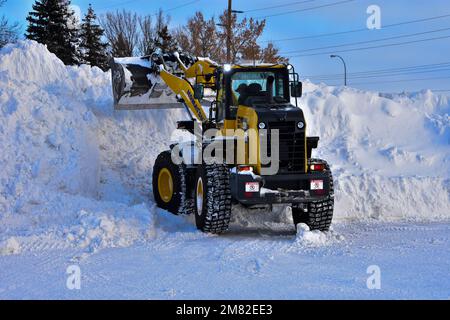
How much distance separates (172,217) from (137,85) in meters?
3.96

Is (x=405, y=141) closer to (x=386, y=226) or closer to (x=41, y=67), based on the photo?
(x=386, y=226)

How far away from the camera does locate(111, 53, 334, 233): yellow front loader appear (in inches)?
370

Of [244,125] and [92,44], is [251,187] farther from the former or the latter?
[92,44]

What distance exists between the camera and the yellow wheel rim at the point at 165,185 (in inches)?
459

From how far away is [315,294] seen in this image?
21.3ft

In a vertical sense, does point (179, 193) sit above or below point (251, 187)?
below

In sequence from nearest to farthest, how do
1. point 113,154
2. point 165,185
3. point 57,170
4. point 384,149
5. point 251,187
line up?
point 251,187, point 57,170, point 165,185, point 113,154, point 384,149

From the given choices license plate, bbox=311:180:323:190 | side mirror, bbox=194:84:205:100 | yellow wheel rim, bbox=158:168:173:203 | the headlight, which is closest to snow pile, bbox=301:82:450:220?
license plate, bbox=311:180:323:190

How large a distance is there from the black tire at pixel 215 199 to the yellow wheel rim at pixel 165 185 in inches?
72.2

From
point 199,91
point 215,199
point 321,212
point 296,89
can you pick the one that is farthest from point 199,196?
point 296,89

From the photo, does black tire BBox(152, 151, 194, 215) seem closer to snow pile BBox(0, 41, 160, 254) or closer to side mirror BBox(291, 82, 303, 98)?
snow pile BBox(0, 41, 160, 254)

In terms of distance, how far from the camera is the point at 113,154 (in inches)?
534

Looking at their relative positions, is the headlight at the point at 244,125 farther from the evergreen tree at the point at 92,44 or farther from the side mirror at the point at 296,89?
the evergreen tree at the point at 92,44

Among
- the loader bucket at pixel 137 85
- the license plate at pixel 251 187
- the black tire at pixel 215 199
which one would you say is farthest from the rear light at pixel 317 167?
the loader bucket at pixel 137 85
